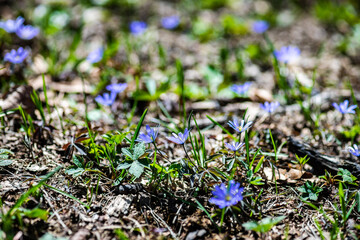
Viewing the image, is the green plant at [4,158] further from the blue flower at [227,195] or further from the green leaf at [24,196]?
the blue flower at [227,195]

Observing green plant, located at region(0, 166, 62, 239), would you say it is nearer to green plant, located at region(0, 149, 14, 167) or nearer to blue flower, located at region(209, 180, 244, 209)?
green plant, located at region(0, 149, 14, 167)

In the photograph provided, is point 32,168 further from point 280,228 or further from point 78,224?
point 280,228

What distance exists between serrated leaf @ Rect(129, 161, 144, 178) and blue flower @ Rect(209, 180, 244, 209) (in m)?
0.40

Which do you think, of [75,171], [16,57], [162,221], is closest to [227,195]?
[162,221]

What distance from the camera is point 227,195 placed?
1.53 meters

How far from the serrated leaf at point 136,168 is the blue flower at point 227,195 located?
40 cm

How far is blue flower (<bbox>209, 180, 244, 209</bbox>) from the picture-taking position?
1495 millimetres

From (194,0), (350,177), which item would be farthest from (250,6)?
(350,177)

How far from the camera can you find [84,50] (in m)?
3.36

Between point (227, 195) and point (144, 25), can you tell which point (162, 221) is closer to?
point (227, 195)

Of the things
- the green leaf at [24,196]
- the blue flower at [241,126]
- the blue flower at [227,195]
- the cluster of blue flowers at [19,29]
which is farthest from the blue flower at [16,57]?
the blue flower at [227,195]

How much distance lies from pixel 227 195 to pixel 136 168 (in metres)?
0.50

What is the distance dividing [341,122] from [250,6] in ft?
9.07

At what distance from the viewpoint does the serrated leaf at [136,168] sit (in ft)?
5.23
